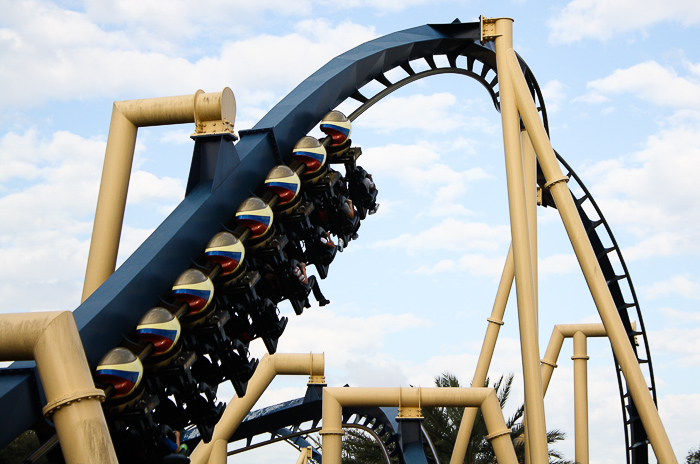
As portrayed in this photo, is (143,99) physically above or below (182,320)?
above

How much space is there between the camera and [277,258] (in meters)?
9.17

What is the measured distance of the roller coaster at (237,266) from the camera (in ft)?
22.3

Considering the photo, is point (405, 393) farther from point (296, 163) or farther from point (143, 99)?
point (143, 99)

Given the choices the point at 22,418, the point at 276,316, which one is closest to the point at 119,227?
the point at 276,316

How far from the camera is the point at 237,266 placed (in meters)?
8.16

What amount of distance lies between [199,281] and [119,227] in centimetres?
167

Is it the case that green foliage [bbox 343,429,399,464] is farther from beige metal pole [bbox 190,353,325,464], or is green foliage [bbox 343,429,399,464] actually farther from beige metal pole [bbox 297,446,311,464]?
beige metal pole [bbox 190,353,325,464]

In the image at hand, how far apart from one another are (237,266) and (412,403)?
260 inches

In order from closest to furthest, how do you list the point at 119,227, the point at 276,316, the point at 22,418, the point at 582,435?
the point at 22,418 → the point at 119,227 → the point at 276,316 → the point at 582,435

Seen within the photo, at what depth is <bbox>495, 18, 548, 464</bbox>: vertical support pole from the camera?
33.4 ft

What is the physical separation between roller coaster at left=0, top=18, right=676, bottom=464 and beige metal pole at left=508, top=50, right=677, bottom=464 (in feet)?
0.06

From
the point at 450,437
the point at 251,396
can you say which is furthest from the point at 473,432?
the point at 251,396

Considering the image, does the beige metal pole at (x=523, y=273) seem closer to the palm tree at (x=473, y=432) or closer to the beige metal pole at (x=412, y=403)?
the beige metal pole at (x=412, y=403)

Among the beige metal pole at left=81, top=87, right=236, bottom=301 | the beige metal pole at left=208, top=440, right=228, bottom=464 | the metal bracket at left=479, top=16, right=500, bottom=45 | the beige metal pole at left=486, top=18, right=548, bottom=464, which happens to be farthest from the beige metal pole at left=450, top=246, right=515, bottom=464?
the beige metal pole at left=81, top=87, right=236, bottom=301
